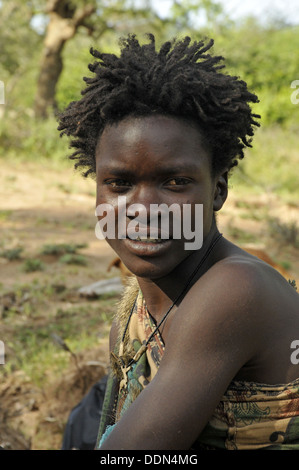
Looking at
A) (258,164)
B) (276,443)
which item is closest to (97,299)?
(276,443)

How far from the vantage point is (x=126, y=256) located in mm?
1450

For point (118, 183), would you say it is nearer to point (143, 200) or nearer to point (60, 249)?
point (143, 200)

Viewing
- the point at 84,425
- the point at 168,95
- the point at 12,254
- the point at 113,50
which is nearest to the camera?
the point at 168,95

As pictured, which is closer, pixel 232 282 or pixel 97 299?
pixel 232 282

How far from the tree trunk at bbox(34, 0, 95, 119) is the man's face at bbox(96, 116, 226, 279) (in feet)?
34.2

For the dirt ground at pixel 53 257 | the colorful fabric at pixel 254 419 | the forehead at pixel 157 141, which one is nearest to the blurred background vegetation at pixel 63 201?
the dirt ground at pixel 53 257

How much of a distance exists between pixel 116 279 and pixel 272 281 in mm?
3679

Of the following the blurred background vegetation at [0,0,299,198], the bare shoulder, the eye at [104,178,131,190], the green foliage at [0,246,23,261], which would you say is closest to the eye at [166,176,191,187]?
the eye at [104,178,131,190]

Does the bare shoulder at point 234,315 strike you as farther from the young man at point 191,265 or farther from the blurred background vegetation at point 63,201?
the blurred background vegetation at point 63,201

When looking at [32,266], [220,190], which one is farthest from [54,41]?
[220,190]

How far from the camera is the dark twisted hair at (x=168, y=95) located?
135 centimetres

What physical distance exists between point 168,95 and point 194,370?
0.67 metres

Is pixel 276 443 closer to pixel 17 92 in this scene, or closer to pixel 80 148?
pixel 80 148

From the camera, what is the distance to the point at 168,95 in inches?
52.2
